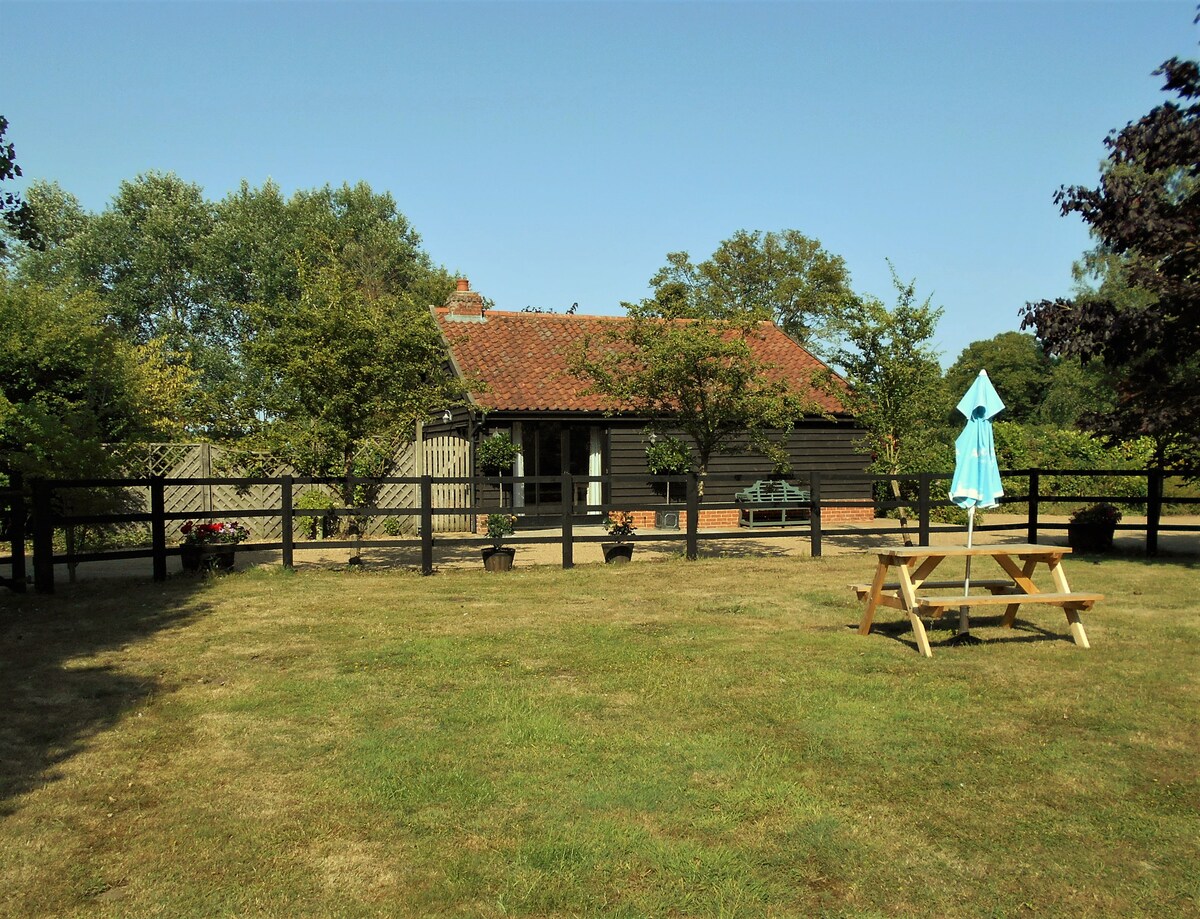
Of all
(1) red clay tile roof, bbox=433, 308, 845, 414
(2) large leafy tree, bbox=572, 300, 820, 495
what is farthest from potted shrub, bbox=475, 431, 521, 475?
(2) large leafy tree, bbox=572, 300, 820, 495

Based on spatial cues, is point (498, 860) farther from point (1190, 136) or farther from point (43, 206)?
point (43, 206)

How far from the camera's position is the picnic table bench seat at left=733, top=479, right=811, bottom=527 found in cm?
2042

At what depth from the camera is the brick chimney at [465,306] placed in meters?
25.1

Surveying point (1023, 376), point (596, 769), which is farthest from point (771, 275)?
point (596, 769)

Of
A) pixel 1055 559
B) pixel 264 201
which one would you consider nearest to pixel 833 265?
pixel 264 201

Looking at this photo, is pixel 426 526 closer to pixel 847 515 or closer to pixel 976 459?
pixel 976 459

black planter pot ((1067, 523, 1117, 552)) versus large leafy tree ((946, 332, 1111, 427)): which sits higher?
large leafy tree ((946, 332, 1111, 427))

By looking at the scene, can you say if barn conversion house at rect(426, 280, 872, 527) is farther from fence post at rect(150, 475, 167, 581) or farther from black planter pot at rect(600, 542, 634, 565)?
fence post at rect(150, 475, 167, 581)

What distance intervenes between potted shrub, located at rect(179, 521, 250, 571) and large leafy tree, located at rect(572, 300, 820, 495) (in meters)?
5.74

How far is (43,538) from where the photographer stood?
10.7 meters

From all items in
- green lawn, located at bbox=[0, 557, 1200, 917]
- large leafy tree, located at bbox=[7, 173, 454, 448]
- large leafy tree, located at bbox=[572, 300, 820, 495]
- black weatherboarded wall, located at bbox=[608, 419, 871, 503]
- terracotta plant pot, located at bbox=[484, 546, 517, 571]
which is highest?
large leafy tree, located at bbox=[7, 173, 454, 448]

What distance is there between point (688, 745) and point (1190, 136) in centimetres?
1207

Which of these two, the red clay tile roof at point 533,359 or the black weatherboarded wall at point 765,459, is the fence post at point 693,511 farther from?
the black weatherboarded wall at point 765,459

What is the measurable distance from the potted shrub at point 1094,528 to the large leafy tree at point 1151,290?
1.43m
